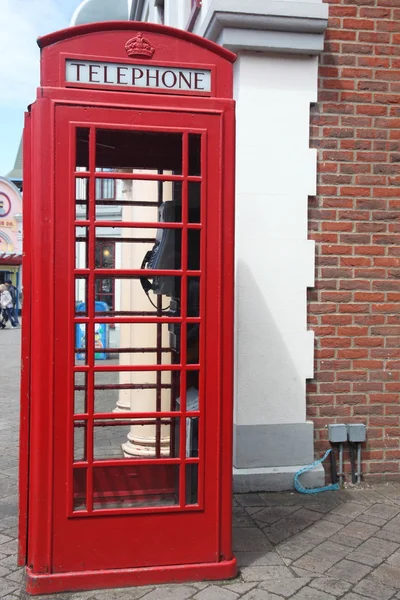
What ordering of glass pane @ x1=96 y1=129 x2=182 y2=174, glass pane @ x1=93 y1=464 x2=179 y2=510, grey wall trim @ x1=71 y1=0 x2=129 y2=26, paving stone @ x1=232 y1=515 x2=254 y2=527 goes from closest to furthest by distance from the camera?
glass pane @ x1=96 y1=129 x2=182 y2=174 < glass pane @ x1=93 y1=464 x2=179 y2=510 < paving stone @ x1=232 y1=515 x2=254 y2=527 < grey wall trim @ x1=71 y1=0 x2=129 y2=26

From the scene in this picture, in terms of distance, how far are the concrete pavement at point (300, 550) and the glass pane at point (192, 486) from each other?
1.45 ft

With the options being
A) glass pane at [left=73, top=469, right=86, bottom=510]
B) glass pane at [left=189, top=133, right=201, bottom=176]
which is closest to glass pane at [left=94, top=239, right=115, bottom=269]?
glass pane at [left=189, top=133, right=201, bottom=176]

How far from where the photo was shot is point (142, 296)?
461cm

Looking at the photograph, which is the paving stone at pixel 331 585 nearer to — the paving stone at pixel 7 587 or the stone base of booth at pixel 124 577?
the stone base of booth at pixel 124 577

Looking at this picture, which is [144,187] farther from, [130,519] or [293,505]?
[293,505]

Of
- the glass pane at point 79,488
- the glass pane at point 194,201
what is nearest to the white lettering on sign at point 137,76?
the glass pane at point 194,201

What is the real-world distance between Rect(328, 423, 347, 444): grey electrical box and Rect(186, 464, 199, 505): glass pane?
74.9 inches

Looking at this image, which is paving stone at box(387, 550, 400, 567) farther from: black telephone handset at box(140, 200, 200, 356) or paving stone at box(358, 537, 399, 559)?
black telephone handset at box(140, 200, 200, 356)

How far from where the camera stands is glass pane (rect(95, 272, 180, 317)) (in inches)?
145

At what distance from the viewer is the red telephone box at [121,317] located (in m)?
3.38

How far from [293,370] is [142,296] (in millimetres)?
1352

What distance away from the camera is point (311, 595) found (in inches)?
134

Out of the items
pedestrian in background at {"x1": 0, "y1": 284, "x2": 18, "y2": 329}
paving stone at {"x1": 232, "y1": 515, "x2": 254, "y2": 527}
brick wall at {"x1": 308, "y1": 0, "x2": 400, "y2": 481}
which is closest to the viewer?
paving stone at {"x1": 232, "y1": 515, "x2": 254, "y2": 527}

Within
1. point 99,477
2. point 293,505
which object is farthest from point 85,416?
point 293,505
